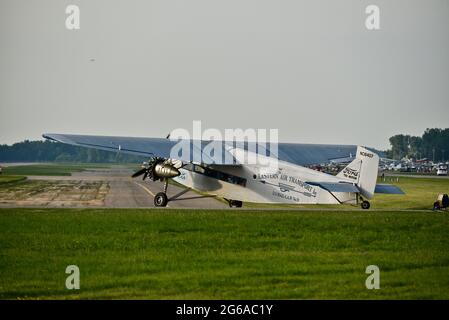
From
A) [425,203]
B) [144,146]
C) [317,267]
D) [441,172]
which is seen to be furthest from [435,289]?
[441,172]

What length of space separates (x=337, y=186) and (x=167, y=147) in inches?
334

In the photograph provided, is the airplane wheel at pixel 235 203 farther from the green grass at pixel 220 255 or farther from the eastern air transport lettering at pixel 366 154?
the eastern air transport lettering at pixel 366 154

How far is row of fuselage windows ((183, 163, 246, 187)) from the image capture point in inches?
1307

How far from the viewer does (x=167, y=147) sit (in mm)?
34312

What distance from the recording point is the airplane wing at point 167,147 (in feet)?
107

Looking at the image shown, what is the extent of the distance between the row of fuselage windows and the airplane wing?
977 mm

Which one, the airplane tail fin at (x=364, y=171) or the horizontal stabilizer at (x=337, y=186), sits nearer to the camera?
the horizontal stabilizer at (x=337, y=186)

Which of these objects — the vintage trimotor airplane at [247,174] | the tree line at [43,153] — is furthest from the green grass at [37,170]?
the vintage trimotor airplane at [247,174]

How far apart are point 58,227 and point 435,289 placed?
1325cm

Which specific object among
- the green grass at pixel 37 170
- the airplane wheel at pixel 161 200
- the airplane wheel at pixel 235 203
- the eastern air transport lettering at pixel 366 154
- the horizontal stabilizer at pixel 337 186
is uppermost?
the eastern air transport lettering at pixel 366 154

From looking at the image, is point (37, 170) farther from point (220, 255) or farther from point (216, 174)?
point (220, 255)

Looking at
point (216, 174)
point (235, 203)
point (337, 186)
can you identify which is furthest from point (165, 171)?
point (337, 186)

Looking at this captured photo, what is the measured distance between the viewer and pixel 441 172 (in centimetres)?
10788

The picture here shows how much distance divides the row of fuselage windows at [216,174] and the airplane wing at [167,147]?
977 millimetres
